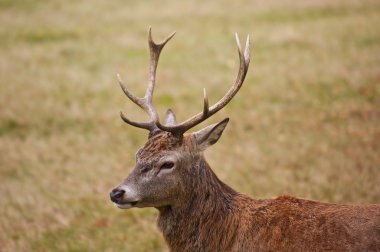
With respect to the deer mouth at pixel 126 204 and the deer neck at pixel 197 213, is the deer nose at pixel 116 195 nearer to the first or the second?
the deer mouth at pixel 126 204

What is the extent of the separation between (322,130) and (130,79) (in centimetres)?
597

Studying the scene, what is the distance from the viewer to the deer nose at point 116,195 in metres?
5.25

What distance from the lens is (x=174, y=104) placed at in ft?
44.6

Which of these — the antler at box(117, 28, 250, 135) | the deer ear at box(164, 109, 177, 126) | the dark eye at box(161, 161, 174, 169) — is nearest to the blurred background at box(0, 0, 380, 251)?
the deer ear at box(164, 109, 177, 126)

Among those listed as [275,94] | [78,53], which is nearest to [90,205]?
[275,94]

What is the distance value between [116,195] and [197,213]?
75cm

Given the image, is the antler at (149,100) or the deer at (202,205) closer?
the deer at (202,205)

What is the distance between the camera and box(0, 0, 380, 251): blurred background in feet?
27.9

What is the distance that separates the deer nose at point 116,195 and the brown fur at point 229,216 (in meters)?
0.17

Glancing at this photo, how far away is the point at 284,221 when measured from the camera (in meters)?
5.13

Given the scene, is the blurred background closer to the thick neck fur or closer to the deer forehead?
the thick neck fur

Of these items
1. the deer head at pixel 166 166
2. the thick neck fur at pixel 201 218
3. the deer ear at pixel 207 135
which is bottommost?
the thick neck fur at pixel 201 218

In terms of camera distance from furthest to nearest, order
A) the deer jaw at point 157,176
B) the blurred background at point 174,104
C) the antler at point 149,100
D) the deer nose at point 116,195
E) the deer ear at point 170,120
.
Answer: the blurred background at point 174,104 < the deer ear at point 170,120 < the antler at point 149,100 < the deer jaw at point 157,176 < the deer nose at point 116,195

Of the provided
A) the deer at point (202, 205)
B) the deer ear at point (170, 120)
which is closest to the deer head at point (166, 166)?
the deer at point (202, 205)
